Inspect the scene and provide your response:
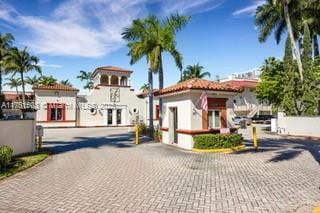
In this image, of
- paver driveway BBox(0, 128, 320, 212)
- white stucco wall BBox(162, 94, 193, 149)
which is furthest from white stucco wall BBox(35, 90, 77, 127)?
paver driveway BBox(0, 128, 320, 212)

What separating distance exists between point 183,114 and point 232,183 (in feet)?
25.4

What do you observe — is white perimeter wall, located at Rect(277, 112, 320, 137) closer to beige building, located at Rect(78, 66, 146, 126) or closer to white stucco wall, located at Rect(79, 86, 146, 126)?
beige building, located at Rect(78, 66, 146, 126)

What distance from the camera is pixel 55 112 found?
3619 cm

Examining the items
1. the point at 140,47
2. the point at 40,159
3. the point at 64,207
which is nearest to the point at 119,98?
the point at 140,47

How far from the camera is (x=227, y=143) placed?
1520cm

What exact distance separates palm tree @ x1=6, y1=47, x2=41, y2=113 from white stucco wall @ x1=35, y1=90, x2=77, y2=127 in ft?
8.89

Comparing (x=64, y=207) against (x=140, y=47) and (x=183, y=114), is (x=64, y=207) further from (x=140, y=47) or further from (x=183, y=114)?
(x=140, y=47)

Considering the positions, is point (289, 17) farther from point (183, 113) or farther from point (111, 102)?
point (111, 102)

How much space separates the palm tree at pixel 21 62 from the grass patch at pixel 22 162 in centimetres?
2547

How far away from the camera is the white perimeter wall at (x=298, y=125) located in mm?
22609

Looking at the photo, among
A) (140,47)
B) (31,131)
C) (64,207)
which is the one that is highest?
(140,47)

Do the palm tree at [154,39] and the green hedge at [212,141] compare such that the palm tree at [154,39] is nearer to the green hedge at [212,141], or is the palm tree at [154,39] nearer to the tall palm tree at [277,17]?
the green hedge at [212,141]

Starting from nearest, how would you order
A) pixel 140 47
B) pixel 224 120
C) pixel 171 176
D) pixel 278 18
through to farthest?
pixel 171 176 → pixel 224 120 → pixel 140 47 → pixel 278 18

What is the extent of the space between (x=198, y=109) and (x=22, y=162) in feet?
29.6
